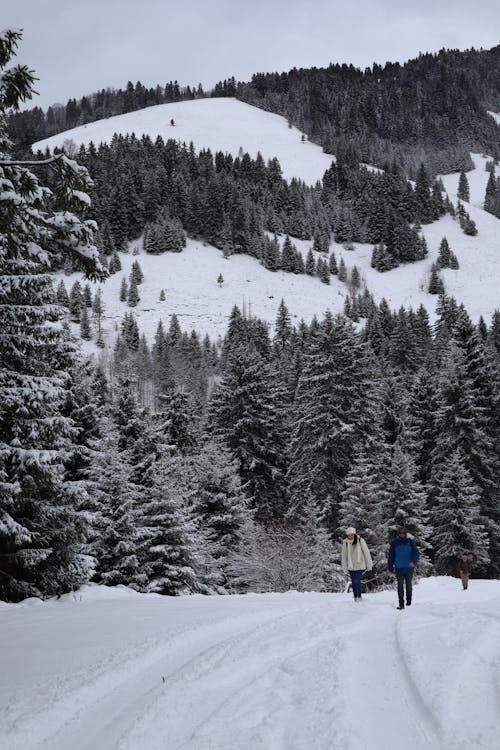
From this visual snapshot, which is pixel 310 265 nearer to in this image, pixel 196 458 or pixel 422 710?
pixel 196 458

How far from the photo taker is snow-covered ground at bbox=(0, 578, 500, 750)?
417cm

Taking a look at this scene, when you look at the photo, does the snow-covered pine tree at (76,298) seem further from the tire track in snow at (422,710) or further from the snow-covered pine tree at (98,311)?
the tire track in snow at (422,710)

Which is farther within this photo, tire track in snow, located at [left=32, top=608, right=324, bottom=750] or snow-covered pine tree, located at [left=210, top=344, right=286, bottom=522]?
snow-covered pine tree, located at [left=210, top=344, right=286, bottom=522]

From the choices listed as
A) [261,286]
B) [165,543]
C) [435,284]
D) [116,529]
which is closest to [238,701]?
[116,529]

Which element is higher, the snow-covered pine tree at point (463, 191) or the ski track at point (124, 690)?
the snow-covered pine tree at point (463, 191)

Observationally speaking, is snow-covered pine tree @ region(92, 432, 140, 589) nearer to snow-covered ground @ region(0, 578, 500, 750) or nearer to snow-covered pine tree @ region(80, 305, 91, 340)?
snow-covered ground @ region(0, 578, 500, 750)

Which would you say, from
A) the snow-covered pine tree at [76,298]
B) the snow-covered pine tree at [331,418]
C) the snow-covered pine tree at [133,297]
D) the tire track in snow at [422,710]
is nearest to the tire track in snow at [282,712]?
the tire track in snow at [422,710]

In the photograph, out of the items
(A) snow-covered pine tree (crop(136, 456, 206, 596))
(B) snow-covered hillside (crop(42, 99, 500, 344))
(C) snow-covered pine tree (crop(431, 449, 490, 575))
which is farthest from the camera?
(B) snow-covered hillside (crop(42, 99, 500, 344))

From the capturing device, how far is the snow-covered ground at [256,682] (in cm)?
417

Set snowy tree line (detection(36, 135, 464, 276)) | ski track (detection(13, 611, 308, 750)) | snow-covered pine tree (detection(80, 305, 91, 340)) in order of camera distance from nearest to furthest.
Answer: ski track (detection(13, 611, 308, 750))
snow-covered pine tree (detection(80, 305, 91, 340))
snowy tree line (detection(36, 135, 464, 276))

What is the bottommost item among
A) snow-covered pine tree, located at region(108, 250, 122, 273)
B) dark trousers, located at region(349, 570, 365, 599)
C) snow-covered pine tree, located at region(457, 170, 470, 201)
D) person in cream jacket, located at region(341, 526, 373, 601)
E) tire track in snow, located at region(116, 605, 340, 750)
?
dark trousers, located at region(349, 570, 365, 599)

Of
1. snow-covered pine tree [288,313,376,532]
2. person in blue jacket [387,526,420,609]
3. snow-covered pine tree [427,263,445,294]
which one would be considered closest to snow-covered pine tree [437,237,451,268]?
snow-covered pine tree [427,263,445,294]

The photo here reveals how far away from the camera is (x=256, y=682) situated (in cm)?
536

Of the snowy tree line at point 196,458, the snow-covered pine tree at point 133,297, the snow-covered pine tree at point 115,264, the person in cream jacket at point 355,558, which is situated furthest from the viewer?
the snow-covered pine tree at point 115,264
